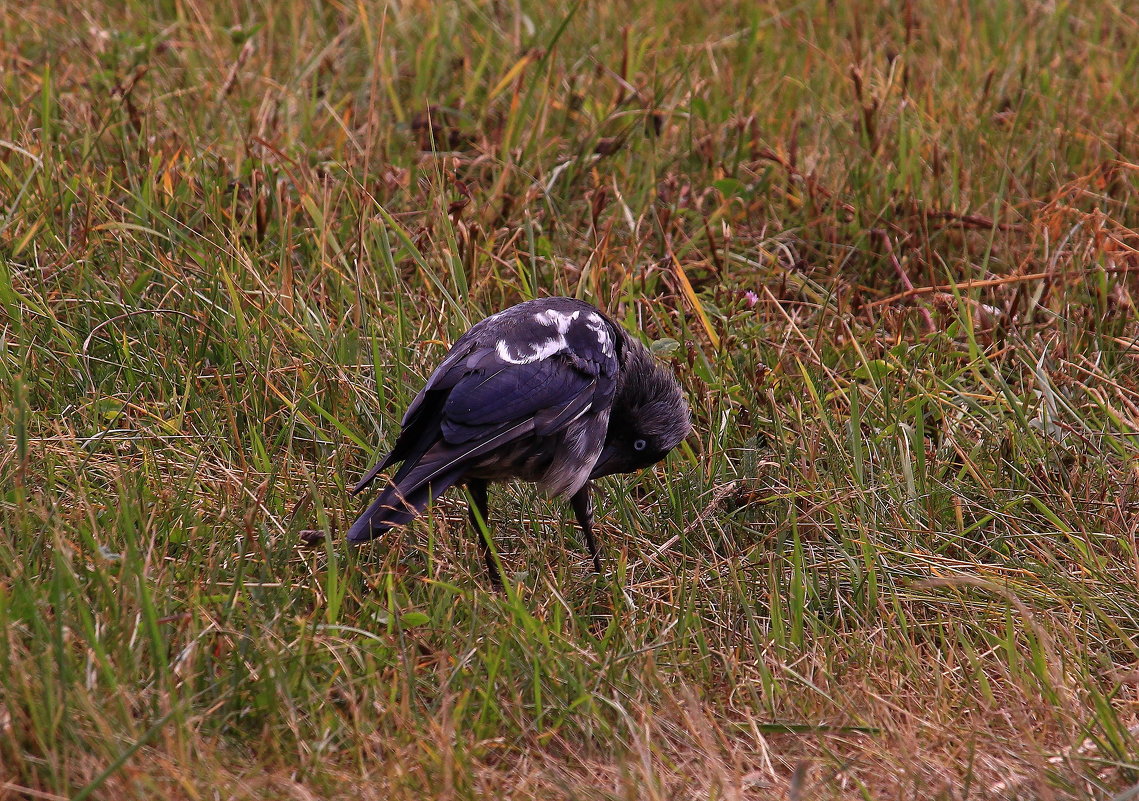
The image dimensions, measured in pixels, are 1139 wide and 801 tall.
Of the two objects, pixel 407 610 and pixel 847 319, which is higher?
pixel 407 610

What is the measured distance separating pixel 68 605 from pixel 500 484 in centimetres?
167

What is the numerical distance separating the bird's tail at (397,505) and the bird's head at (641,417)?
2.32 feet

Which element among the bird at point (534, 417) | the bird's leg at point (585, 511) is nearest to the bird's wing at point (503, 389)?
the bird at point (534, 417)

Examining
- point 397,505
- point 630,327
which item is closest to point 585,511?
point 397,505

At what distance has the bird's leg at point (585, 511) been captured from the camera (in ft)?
13.0

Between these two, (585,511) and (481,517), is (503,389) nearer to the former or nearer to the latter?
(481,517)

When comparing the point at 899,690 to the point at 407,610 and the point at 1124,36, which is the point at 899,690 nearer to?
the point at 407,610

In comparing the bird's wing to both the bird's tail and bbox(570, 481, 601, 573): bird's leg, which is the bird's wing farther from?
bbox(570, 481, 601, 573): bird's leg

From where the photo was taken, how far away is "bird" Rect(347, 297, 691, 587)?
3.56 meters

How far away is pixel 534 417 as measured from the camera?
3.77 meters

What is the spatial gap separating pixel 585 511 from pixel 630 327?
3.00 ft

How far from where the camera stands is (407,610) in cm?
334

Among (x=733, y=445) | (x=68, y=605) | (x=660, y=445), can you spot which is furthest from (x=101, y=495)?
(x=733, y=445)

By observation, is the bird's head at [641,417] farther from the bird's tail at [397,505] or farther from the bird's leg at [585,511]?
the bird's tail at [397,505]
